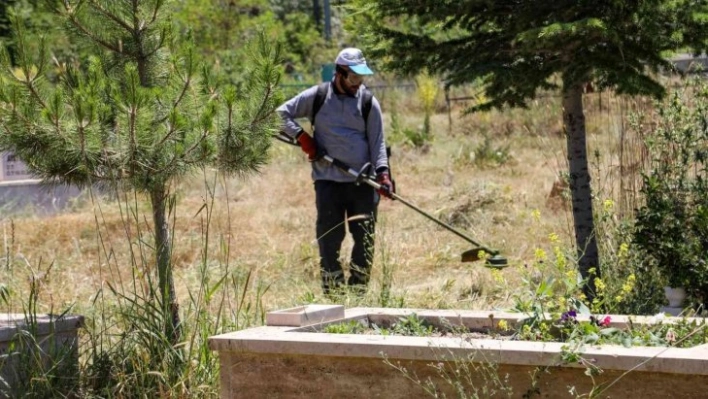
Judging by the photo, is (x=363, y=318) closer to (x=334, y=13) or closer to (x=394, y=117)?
(x=394, y=117)

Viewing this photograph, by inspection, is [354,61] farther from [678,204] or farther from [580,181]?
[678,204]

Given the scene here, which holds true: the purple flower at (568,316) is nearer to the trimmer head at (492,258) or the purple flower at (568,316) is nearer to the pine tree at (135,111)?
the pine tree at (135,111)

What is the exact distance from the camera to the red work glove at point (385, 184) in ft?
23.7

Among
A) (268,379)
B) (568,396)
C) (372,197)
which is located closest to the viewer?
(568,396)

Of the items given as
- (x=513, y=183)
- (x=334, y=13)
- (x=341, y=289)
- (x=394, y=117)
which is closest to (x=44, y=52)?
(x=341, y=289)

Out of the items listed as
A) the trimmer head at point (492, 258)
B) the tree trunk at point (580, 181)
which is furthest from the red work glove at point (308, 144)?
the tree trunk at point (580, 181)

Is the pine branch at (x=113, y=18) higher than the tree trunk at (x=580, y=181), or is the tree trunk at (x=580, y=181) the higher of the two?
the pine branch at (x=113, y=18)

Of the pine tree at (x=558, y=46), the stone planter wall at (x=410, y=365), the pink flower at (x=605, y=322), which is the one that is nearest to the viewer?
the stone planter wall at (x=410, y=365)

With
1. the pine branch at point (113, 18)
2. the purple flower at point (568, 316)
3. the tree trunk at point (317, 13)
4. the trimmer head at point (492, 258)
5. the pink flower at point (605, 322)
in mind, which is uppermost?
the tree trunk at point (317, 13)

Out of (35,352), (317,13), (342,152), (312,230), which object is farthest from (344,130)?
(317,13)

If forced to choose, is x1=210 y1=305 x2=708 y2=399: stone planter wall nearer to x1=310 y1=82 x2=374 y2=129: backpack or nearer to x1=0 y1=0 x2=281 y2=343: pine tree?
x1=0 y1=0 x2=281 y2=343: pine tree

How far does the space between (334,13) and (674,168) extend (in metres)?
31.1

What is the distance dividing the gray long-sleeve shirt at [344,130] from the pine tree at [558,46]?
73cm

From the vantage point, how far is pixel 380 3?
6.13 meters
